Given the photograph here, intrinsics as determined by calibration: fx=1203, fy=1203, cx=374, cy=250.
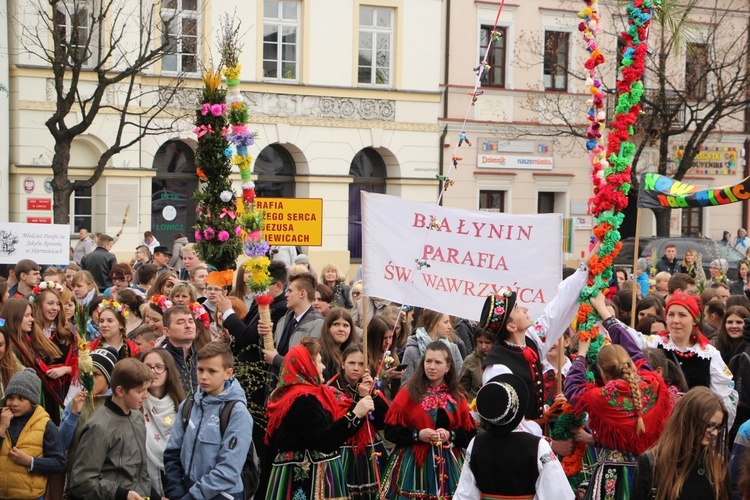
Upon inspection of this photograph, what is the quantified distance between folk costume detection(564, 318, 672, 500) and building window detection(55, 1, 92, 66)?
2018 centimetres

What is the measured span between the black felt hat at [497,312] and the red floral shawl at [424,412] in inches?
41.8

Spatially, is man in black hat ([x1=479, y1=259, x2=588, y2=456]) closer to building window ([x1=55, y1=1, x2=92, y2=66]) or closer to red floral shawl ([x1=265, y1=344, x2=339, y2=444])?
red floral shawl ([x1=265, y1=344, x2=339, y2=444])

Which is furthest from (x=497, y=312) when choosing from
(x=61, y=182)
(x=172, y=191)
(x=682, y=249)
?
(x=172, y=191)

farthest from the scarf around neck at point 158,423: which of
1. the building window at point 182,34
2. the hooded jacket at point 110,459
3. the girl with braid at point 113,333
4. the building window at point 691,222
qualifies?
the building window at point 691,222

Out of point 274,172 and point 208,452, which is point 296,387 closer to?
point 208,452

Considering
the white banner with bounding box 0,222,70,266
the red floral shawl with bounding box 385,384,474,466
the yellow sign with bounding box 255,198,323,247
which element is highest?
the yellow sign with bounding box 255,198,323,247

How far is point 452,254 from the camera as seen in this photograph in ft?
28.2

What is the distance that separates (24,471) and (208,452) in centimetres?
128

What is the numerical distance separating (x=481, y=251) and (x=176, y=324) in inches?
94.8

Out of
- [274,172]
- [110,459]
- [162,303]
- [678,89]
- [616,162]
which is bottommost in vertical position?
[110,459]

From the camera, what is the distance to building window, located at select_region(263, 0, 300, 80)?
31.0m

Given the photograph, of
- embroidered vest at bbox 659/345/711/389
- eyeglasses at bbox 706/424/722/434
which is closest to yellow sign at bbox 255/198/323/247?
embroidered vest at bbox 659/345/711/389

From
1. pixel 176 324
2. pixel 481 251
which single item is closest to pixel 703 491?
pixel 481 251

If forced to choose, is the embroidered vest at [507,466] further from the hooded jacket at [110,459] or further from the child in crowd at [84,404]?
the child in crowd at [84,404]
